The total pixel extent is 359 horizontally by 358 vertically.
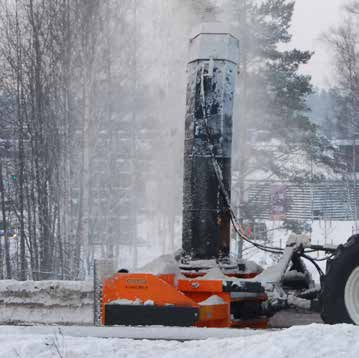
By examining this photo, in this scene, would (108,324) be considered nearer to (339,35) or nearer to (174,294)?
(174,294)

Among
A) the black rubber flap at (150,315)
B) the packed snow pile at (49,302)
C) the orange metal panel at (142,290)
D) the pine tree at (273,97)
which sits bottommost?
the packed snow pile at (49,302)

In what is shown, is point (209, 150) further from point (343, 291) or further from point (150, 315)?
point (343, 291)

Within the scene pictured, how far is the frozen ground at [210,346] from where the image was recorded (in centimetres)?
423

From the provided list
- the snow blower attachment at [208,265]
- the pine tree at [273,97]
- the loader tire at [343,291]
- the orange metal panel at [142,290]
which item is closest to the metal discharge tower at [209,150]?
the snow blower attachment at [208,265]

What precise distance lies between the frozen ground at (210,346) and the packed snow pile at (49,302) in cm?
236

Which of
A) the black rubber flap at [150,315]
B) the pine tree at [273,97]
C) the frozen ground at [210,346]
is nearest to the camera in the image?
the frozen ground at [210,346]

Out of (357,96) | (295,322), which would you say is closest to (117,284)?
(295,322)

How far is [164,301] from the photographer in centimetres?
584

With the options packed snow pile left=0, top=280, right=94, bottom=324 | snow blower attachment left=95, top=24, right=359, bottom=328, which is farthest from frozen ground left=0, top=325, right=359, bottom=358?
packed snow pile left=0, top=280, right=94, bottom=324

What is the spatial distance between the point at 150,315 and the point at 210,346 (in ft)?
4.17

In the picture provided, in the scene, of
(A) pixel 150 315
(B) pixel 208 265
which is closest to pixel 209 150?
(B) pixel 208 265

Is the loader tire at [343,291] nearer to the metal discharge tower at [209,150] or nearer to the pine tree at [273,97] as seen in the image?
the metal discharge tower at [209,150]

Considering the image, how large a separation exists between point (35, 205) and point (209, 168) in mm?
12613

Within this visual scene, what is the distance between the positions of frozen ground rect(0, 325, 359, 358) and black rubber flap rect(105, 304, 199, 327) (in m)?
0.72
